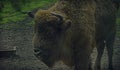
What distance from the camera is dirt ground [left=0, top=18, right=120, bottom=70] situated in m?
9.80

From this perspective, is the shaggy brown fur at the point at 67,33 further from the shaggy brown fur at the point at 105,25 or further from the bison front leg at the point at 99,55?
the bison front leg at the point at 99,55

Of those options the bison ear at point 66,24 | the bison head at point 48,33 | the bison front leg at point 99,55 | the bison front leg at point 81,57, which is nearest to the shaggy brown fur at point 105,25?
the bison front leg at point 99,55

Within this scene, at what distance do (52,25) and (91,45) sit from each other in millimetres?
1206

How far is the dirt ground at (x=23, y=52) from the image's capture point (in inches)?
386

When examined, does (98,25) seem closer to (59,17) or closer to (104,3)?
(104,3)

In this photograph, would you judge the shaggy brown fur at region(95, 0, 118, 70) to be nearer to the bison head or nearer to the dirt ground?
the dirt ground

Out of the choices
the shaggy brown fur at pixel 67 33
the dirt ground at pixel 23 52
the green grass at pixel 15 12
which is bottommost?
the dirt ground at pixel 23 52

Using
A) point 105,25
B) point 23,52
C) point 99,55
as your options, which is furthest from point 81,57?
point 23,52

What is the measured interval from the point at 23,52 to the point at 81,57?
3.66 m

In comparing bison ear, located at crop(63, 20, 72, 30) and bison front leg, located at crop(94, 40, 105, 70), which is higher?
bison ear, located at crop(63, 20, 72, 30)

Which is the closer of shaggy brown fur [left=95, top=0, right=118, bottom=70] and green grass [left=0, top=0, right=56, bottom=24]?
shaggy brown fur [left=95, top=0, right=118, bottom=70]

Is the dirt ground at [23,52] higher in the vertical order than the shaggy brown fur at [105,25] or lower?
lower

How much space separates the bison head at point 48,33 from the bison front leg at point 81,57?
49 cm

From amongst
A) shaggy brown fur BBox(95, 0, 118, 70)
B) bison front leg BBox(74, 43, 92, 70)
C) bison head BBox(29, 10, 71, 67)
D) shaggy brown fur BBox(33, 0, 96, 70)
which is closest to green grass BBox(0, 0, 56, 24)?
shaggy brown fur BBox(95, 0, 118, 70)
